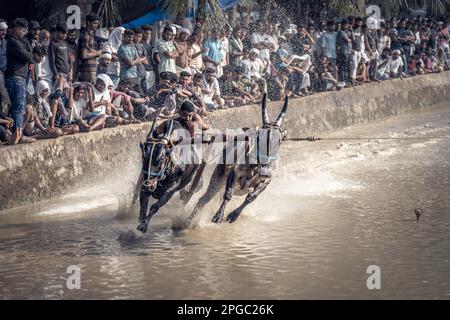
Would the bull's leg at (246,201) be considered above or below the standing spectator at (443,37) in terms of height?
below

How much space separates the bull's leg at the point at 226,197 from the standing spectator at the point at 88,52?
408cm

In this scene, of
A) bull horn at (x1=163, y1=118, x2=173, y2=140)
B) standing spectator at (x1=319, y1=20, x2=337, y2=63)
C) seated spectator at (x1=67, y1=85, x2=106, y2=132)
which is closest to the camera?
bull horn at (x1=163, y1=118, x2=173, y2=140)

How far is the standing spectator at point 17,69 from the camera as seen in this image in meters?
13.7

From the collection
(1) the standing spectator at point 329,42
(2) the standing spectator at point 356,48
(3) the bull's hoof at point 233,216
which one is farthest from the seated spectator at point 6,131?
(2) the standing spectator at point 356,48

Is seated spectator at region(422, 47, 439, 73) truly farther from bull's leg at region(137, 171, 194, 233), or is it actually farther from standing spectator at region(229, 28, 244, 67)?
bull's leg at region(137, 171, 194, 233)

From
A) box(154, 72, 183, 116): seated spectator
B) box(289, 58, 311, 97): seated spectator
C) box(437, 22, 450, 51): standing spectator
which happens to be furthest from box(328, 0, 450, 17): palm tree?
box(154, 72, 183, 116): seated spectator

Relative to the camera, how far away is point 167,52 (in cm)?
1706

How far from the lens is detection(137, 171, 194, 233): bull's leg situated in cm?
1178

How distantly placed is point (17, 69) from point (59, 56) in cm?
127

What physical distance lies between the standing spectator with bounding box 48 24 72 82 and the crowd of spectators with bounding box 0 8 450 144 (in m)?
0.02

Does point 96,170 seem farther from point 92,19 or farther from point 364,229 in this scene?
point 364,229

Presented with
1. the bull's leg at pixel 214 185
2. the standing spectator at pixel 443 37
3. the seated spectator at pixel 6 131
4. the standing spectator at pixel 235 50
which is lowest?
the bull's leg at pixel 214 185

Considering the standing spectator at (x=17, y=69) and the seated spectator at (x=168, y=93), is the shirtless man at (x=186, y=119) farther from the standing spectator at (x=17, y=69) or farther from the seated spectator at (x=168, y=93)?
the seated spectator at (x=168, y=93)

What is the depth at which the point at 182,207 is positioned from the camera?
13148mm
